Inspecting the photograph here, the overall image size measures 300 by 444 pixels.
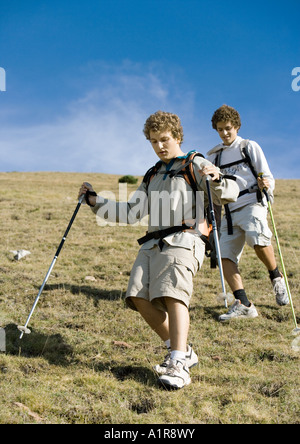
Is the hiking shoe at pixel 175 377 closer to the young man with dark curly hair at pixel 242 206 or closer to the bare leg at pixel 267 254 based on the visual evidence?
the young man with dark curly hair at pixel 242 206

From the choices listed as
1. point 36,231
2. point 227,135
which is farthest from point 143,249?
point 36,231

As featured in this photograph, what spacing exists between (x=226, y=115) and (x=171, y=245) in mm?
2994

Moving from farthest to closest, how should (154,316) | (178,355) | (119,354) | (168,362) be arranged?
(119,354) → (154,316) → (168,362) → (178,355)

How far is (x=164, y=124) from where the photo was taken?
188 inches

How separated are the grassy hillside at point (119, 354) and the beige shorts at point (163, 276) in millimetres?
851

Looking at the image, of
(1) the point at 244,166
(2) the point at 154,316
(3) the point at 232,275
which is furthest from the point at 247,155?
(2) the point at 154,316

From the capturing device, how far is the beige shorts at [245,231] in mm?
6629

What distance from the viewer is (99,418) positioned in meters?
3.51

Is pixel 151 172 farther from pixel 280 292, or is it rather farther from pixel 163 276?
pixel 280 292

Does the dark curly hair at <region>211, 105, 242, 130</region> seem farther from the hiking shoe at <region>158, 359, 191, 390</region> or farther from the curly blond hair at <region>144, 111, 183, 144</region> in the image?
the hiking shoe at <region>158, 359, 191, 390</region>

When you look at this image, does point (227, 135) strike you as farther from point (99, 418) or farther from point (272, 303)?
point (99, 418)

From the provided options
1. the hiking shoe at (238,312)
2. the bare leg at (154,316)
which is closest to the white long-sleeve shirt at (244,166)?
the hiking shoe at (238,312)

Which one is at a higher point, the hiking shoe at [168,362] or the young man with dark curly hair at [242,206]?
the young man with dark curly hair at [242,206]
